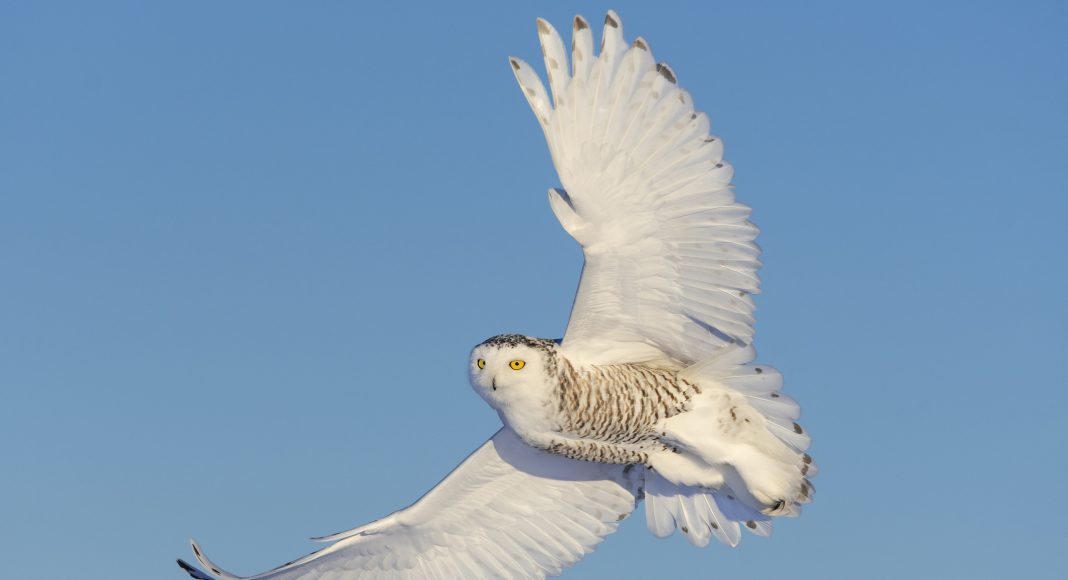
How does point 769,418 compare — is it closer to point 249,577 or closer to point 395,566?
point 395,566

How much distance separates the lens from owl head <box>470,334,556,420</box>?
9.96 metres

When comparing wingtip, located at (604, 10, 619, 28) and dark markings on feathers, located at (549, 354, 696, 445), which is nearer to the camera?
wingtip, located at (604, 10, 619, 28)

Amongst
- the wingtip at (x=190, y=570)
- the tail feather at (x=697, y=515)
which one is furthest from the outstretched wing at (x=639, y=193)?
the wingtip at (x=190, y=570)

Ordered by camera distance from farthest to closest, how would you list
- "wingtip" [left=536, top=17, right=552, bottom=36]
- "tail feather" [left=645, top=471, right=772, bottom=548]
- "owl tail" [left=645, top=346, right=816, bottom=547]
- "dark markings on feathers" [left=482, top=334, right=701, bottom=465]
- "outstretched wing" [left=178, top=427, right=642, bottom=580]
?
"outstretched wing" [left=178, top=427, right=642, bottom=580] → "tail feather" [left=645, top=471, right=772, bottom=548] → "owl tail" [left=645, top=346, right=816, bottom=547] → "dark markings on feathers" [left=482, top=334, right=701, bottom=465] → "wingtip" [left=536, top=17, right=552, bottom=36]

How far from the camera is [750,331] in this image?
10.4 meters

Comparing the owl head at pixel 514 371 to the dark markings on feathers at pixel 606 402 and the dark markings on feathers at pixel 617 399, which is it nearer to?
the dark markings on feathers at pixel 606 402

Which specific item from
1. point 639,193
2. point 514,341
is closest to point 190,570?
point 514,341

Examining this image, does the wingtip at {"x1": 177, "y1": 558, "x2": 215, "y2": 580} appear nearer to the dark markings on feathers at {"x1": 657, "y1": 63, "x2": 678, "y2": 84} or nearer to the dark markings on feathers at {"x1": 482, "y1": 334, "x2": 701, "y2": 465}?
the dark markings on feathers at {"x1": 482, "y1": 334, "x2": 701, "y2": 465}

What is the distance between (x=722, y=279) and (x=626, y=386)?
113 cm

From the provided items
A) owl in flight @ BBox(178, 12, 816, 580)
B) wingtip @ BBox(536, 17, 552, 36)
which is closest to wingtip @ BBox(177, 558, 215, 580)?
owl in flight @ BBox(178, 12, 816, 580)

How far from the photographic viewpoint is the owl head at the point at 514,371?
32.7 ft

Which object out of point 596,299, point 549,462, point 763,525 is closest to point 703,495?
point 763,525

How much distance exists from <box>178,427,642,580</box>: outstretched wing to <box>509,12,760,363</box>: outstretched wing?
1.89 metres

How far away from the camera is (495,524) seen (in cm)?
1215
